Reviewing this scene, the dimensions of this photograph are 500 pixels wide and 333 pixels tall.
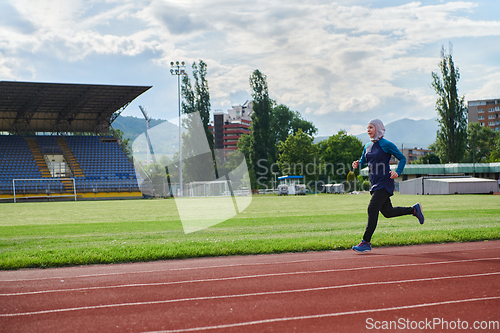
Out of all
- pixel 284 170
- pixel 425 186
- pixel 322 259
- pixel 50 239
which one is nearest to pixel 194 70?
pixel 284 170

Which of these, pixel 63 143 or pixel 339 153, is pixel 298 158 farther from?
pixel 63 143

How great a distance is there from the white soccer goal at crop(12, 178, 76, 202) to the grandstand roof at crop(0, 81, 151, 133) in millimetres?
9802

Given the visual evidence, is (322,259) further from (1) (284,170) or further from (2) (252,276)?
(1) (284,170)

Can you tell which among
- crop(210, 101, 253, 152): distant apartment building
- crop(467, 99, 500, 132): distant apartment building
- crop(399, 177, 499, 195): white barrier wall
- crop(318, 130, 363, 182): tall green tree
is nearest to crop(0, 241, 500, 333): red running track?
crop(399, 177, 499, 195): white barrier wall

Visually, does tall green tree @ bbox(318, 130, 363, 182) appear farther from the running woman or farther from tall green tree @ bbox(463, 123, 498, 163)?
the running woman

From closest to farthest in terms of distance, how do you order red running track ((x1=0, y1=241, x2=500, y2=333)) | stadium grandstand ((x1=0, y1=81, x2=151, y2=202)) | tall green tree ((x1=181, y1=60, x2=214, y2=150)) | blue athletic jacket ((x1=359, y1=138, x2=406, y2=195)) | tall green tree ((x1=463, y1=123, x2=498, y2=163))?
1. red running track ((x1=0, y1=241, x2=500, y2=333))
2. blue athletic jacket ((x1=359, y1=138, x2=406, y2=195))
3. stadium grandstand ((x1=0, y1=81, x2=151, y2=202))
4. tall green tree ((x1=181, y1=60, x2=214, y2=150))
5. tall green tree ((x1=463, y1=123, x2=498, y2=163))

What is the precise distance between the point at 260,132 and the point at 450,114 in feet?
91.2

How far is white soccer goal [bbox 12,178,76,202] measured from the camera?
4131cm

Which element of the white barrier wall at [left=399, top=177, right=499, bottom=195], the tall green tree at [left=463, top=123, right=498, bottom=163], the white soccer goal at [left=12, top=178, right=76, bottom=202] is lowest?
the white barrier wall at [left=399, top=177, right=499, bottom=195]

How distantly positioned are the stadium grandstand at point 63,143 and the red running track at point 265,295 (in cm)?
3960

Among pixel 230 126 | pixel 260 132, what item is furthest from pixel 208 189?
pixel 230 126

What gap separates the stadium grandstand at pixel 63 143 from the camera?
42312mm

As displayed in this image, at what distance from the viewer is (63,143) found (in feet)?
169

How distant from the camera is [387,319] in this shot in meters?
3.96
